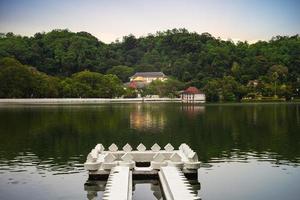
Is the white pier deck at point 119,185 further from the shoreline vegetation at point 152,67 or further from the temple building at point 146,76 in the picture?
the temple building at point 146,76

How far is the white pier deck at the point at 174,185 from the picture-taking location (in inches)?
488

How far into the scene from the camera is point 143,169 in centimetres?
1661

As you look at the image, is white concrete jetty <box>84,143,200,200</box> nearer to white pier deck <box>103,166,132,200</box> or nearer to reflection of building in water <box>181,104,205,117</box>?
white pier deck <box>103,166,132,200</box>

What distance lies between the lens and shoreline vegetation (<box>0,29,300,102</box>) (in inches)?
3693

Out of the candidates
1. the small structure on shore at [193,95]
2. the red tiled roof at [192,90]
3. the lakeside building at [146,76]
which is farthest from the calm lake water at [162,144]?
the lakeside building at [146,76]

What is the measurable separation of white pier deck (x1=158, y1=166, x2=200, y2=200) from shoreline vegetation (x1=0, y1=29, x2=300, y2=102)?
75954 mm

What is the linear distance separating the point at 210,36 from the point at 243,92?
48.7 m

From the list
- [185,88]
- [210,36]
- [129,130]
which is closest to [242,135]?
[129,130]

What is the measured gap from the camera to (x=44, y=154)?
22.8m

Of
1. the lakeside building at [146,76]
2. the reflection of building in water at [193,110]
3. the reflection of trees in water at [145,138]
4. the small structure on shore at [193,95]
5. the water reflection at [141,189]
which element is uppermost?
the lakeside building at [146,76]

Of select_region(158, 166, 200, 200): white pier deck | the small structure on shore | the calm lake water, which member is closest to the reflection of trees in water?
the calm lake water

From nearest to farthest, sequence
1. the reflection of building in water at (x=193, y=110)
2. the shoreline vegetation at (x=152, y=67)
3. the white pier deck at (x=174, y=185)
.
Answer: the white pier deck at (x=174, y=185) → the reflection of building in water at (x=193, y=110) → the shoreline vegetation at (x=152, y=67)

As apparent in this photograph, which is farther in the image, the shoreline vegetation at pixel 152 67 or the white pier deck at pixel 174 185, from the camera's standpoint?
the shoreline vegetation at pixel 152 67

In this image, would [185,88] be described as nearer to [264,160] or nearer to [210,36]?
[210,36]
